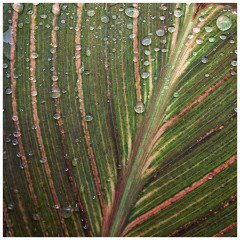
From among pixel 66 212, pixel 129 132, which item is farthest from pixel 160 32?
pixel 66 212

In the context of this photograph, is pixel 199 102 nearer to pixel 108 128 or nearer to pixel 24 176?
pixel 108 128

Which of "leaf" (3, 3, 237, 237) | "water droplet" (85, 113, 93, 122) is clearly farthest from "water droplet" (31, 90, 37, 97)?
"water droplet" (85, 113, 93, 122)

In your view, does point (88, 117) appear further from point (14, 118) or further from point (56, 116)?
point (14, 118)

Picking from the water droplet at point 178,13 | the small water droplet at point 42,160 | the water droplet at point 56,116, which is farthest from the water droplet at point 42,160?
the water droplet at point 178,13

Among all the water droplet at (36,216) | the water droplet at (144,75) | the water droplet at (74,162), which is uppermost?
the water droplet at (144,75)

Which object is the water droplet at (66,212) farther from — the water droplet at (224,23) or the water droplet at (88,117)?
the water droplet at (224,23)

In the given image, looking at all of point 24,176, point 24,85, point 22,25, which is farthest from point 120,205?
point 22,25

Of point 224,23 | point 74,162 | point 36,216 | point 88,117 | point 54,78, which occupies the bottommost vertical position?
point 36,216
